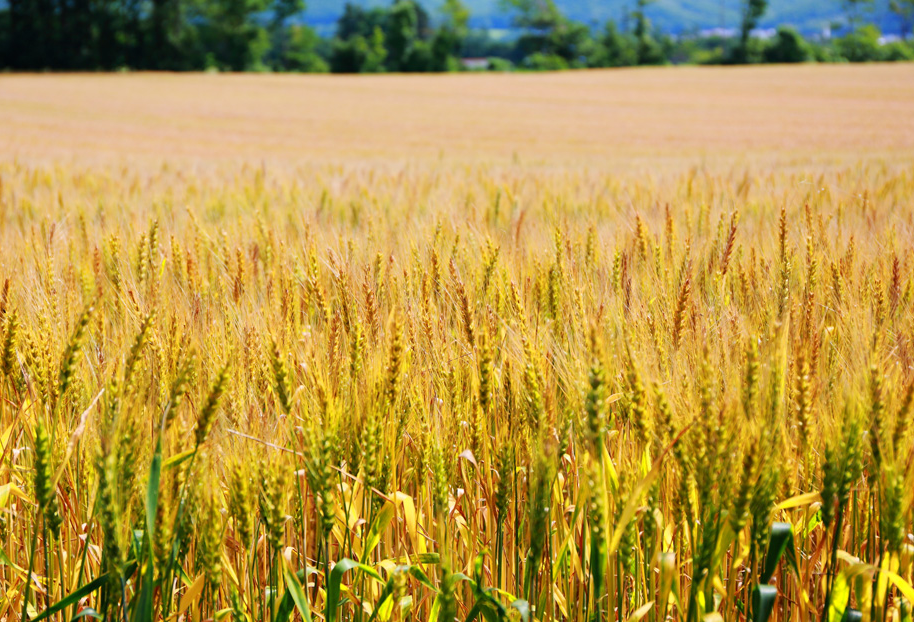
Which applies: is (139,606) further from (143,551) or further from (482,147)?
(482,147)

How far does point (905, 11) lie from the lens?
56938 millimetres

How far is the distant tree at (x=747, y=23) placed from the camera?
4766cm

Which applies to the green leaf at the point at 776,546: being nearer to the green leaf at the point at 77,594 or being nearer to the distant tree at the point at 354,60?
the green leaf at the point at 77,594

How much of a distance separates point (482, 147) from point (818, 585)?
1251 centimetres

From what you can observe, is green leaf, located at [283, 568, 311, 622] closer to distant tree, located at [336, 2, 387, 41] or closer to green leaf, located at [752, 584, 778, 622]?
green leaf, located at [752, 584, 778, 622]

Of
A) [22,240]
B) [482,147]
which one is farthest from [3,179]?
[482,147]

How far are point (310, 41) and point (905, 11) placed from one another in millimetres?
46799

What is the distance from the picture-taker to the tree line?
37.1m

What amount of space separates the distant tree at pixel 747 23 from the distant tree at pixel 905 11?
1155cm

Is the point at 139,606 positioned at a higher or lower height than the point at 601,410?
lower

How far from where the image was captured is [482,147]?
13.0 metres

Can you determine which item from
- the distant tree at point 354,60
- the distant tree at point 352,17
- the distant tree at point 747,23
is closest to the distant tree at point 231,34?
the distant tree at point 354,60

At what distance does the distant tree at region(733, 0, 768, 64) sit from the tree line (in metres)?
0.09

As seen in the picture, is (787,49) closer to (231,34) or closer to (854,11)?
(854,11)
